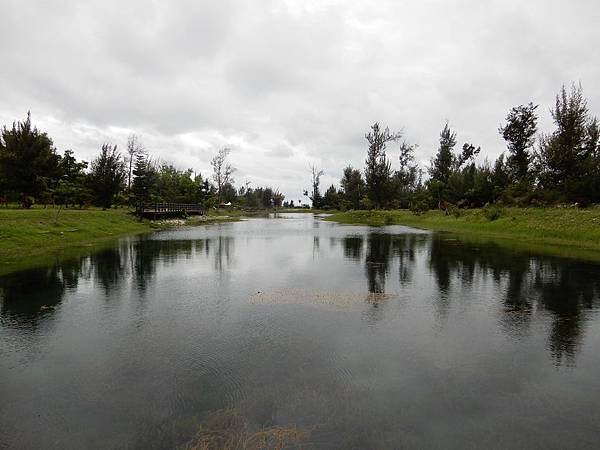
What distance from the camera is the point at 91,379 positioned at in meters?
5.93

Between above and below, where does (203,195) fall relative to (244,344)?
above

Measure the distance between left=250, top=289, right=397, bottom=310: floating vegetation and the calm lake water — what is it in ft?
0.30

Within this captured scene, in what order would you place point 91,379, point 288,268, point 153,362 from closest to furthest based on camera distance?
1. point 91,379
2. point 153,362
3. point 288,268

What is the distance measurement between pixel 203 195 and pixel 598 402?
254ft

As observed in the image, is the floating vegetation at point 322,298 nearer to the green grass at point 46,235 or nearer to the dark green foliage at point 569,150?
the green grass at point 46,235

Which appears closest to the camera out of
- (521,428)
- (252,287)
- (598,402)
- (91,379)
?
(521,428)

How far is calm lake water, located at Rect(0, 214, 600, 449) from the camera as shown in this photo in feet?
15.4

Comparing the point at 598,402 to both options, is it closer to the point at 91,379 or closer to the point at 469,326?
the point at 469,326

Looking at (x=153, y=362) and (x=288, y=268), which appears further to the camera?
(x=288, y=268)

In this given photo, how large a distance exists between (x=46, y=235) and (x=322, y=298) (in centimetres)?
2013

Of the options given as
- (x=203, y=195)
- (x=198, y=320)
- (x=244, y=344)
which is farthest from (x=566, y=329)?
(x=203, y=195)

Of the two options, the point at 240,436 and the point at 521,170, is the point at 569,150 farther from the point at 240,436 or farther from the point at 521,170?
the point at 240,436

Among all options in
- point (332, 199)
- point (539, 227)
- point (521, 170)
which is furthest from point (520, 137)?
point (332, 199)

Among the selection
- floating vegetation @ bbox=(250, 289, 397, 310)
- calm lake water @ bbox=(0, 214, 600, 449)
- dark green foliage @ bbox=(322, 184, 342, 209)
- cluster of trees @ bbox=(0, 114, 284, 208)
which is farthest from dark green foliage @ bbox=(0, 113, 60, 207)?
dark green foliage @ bbox=(322, 184, 342, 209)
